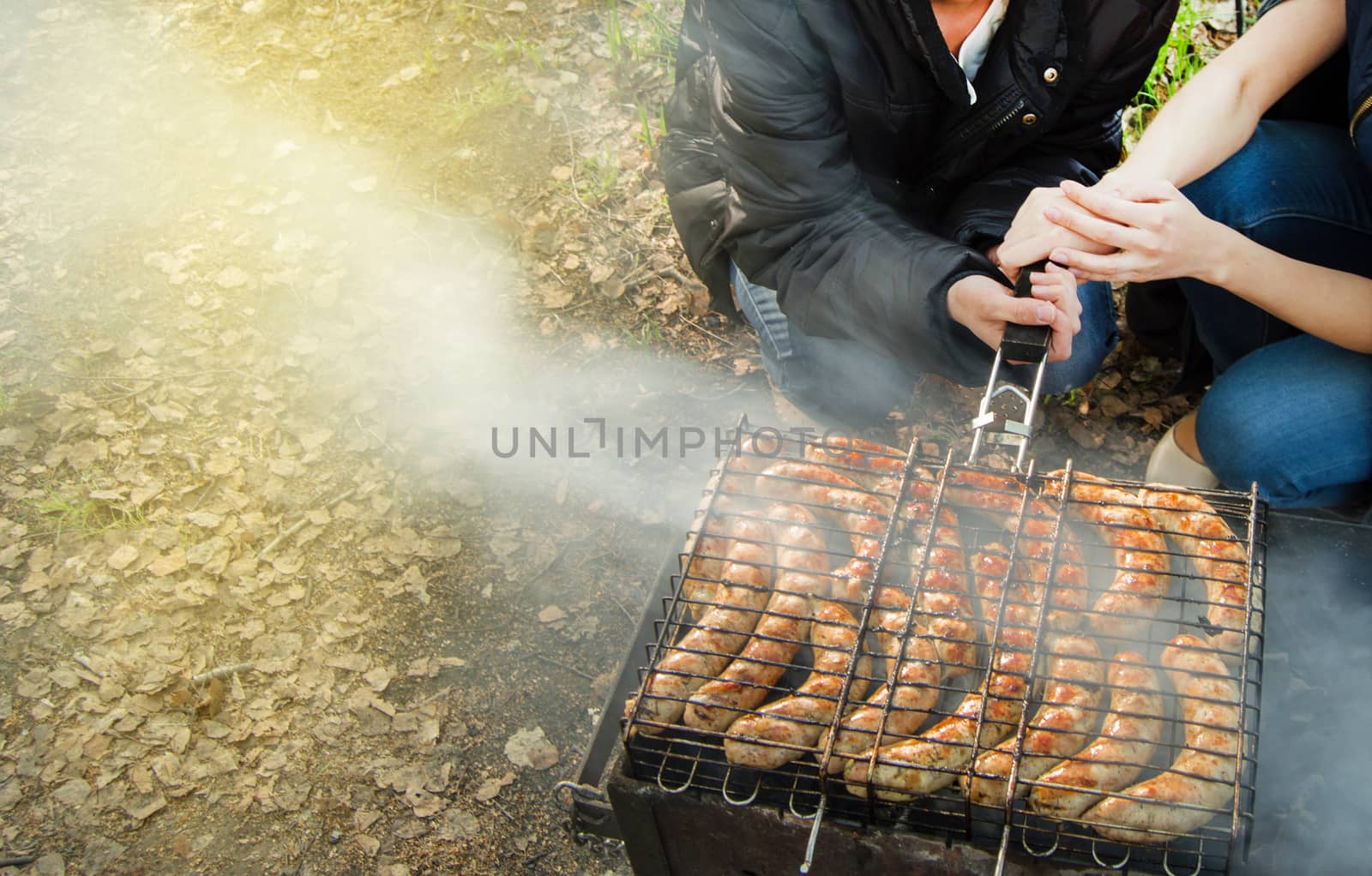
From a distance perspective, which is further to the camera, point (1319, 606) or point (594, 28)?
point (594, 28)

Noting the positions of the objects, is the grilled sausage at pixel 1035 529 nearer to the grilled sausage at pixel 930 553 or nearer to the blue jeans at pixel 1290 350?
the grilled sausage at pixel 930 553

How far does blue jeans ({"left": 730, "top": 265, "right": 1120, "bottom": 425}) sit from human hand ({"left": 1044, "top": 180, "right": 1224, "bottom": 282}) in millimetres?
835

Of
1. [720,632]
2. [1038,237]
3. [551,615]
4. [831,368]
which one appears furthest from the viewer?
[831,368]

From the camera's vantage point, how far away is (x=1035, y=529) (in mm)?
2592

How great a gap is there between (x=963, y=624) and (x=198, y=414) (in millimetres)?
3537

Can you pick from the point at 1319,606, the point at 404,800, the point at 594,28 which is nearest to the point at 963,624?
the point at 1319,606

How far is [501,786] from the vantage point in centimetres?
341

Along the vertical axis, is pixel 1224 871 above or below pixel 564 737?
above

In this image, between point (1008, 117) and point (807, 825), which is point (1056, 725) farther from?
point (1008, 117)

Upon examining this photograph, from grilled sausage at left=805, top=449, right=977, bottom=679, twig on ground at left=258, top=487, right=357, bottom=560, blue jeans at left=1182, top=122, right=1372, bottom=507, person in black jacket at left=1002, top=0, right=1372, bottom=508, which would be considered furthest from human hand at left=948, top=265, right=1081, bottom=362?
twig on ground at left=258, top=487, right=357, bottom=560

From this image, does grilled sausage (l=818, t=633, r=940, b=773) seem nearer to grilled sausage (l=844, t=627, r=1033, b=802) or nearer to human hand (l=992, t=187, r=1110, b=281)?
grilled sausage (l=844, t=627, r=1033, b=802)

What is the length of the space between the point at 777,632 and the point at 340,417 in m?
2.73

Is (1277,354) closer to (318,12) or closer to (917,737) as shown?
(917,737)

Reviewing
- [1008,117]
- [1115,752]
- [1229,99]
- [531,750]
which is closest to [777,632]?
[1115,752]
